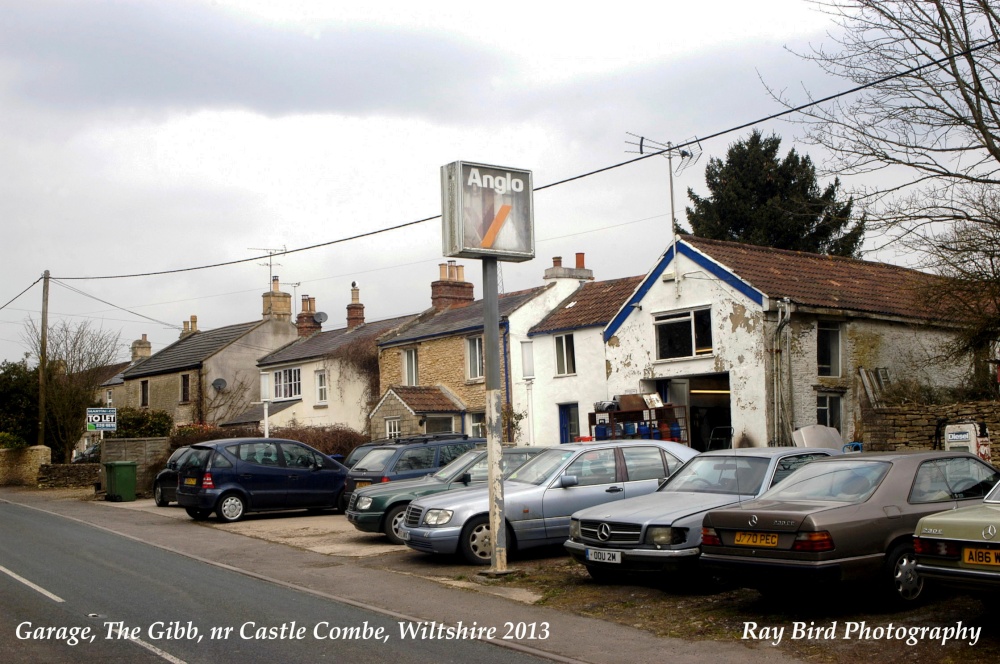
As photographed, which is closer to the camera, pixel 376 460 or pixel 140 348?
pixel 376 460

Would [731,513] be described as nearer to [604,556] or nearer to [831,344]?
[604,556]

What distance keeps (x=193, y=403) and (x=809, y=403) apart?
34.4 meters

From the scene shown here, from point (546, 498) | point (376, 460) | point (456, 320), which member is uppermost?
point (456, 320)

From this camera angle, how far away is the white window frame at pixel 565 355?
31078mm

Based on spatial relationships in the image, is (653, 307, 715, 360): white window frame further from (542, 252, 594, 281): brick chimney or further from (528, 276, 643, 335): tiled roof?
(542, 252, 594, 281): brick chimney

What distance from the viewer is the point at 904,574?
8.84 m

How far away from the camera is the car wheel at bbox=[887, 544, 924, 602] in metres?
8.74

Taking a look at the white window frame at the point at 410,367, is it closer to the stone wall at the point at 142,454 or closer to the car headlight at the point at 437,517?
the stone wall at the point at 142,454

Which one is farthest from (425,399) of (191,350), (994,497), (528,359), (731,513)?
(994,497)

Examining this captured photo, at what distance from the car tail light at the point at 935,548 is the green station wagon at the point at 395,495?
26.2 ft

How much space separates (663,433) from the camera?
23547 millimetres

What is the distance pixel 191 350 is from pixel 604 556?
45665 millimetres

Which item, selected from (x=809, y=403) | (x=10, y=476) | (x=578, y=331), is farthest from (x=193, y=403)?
(x=809, y=403)

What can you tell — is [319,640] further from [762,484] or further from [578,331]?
[578,331]
